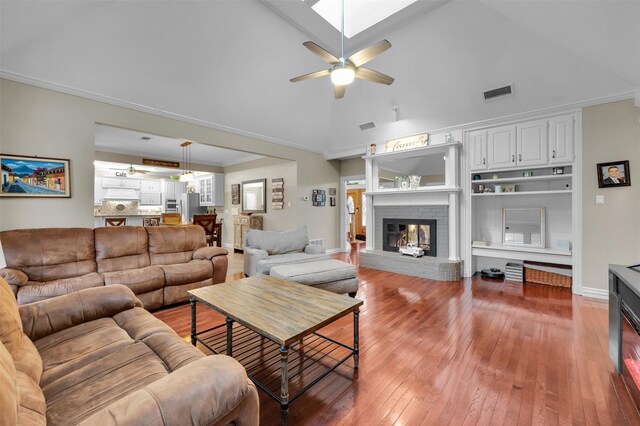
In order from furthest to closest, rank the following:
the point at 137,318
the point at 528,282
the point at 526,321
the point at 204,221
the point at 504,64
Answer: the point at 204,221 → the point at 528,282 → the point at 504,64 → the point at 526,321 → the point at 137,318

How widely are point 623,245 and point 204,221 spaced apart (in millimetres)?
6717

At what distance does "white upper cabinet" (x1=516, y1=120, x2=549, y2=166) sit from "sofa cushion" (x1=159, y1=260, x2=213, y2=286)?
4.98 meters

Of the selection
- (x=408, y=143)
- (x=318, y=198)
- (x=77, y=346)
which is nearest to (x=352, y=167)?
(x=318, y=198)

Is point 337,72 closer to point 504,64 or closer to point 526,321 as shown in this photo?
point 504,64

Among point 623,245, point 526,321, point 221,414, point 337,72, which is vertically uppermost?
point 337,72

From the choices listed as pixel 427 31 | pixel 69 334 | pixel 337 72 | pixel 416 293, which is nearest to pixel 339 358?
pixel 69 334

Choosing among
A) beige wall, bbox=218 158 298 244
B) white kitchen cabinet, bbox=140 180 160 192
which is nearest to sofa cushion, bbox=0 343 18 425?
beige wall, bbox=218 158 298 244

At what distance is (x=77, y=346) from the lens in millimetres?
1497

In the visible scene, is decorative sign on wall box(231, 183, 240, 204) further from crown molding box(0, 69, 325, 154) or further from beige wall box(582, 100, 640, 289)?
beige wall box(582, 100, 640, 289)

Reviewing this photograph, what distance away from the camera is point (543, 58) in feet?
11.7

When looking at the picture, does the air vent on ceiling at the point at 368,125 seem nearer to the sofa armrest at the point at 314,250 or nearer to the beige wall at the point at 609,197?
the sofa armrest at the point at 314,250

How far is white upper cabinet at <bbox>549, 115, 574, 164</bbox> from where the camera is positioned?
3.87m

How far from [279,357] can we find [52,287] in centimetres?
236

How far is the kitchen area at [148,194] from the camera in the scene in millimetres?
8086
